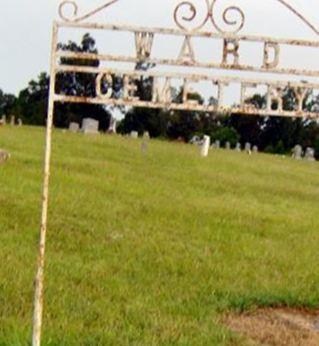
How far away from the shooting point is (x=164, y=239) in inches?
364

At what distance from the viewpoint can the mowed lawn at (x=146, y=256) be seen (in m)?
5.73

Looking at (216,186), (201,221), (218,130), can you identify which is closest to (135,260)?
(201,221)

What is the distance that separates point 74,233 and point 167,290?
2.40m

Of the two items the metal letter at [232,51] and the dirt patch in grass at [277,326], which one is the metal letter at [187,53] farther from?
the dirt patch in grass at [277,326]

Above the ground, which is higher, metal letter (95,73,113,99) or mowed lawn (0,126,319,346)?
metal letter (95,73,113,99)

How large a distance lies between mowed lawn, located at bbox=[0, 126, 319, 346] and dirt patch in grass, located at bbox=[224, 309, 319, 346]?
0.12 metres

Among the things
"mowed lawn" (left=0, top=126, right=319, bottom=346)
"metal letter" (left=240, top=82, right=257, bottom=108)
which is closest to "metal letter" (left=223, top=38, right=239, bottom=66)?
"metal letter" (left=240, top=82, right=257, bottom=108)

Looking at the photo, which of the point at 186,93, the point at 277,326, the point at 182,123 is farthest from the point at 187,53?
the point at 182,123

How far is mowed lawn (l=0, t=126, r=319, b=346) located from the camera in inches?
226

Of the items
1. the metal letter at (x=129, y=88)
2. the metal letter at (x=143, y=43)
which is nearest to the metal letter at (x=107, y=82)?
the metal letter at (x=129, y=88)

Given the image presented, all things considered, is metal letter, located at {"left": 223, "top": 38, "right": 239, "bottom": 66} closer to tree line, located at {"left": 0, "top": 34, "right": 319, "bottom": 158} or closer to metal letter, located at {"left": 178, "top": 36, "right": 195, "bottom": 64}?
metal letter, located at {"left": 178, "top": 36, "right": 195, "bottom": 64}

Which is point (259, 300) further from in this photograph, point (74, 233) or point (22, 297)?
point (74, 233)

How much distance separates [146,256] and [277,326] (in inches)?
86.0

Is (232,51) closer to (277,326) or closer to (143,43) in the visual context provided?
(143,43)
